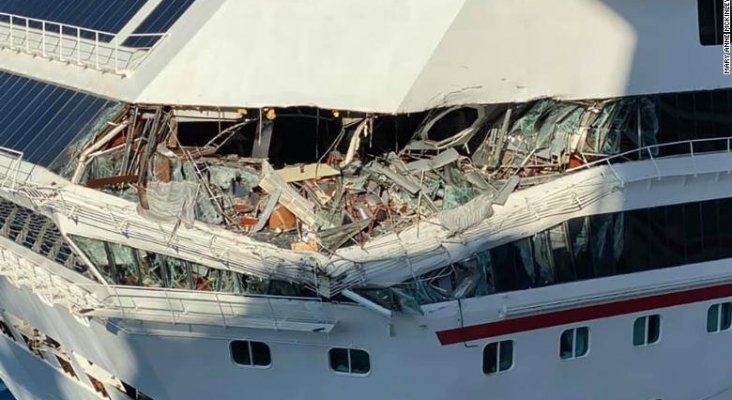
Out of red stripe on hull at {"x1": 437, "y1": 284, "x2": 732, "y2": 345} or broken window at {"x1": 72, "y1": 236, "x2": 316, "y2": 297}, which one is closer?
broken window at {"x1": 72, "y1": 236, "x2": 316, "y2": 297}

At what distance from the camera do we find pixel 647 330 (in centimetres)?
1187

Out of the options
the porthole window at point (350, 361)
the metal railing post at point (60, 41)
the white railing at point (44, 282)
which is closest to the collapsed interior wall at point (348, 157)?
the white railing at point (44, 282)

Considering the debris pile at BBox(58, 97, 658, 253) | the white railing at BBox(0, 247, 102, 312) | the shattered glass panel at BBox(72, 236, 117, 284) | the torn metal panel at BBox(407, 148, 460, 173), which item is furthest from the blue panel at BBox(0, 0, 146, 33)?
the torn metal panel at BBox(407, 148, 460, 173)

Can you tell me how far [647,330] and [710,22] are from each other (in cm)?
302

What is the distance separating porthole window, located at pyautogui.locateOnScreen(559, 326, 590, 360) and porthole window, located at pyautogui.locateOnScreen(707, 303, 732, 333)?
141 cm

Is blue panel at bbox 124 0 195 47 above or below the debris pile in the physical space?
above

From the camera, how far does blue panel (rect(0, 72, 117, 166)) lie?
11.4 meters

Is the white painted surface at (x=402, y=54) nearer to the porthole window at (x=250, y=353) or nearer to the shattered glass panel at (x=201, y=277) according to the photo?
the shattered glass panel at (x=201, y=277)

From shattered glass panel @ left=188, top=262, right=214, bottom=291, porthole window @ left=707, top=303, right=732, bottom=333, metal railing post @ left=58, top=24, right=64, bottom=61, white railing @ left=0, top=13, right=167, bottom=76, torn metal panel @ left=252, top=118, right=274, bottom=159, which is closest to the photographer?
shattered glass panel @ left=188, top=262, right=214, bottom=291

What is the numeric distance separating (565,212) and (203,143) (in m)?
3.46

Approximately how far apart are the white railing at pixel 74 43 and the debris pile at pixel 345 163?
1.73ft

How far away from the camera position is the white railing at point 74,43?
1137cm

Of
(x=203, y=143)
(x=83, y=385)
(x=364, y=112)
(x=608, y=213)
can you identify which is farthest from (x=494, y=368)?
(x=83, y=385)

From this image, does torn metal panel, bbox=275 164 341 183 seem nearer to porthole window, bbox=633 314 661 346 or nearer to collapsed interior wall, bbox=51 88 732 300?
collapsed interior wall, bbox=51 88 732 300
